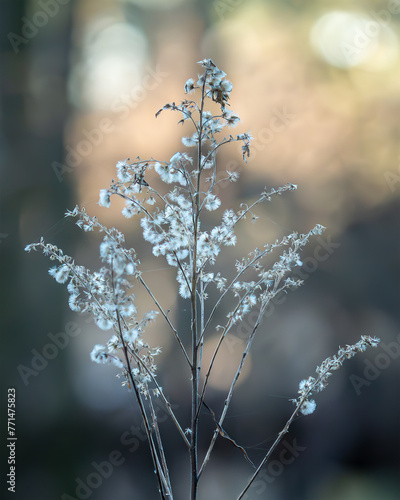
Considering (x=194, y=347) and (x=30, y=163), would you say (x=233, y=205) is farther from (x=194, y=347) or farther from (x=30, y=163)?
(x=194, y=347)

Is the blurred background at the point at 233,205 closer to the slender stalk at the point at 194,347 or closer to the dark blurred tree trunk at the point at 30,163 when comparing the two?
the dark blurred tree trunk at the point at 30,163

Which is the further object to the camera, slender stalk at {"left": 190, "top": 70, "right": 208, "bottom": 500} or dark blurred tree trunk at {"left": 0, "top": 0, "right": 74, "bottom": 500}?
dark blurred tree trunk at {"left": 0, "top": 0, "right": 74, "bottom": 500}

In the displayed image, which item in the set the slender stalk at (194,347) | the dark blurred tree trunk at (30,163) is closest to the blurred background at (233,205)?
the dark blurred tree trunk at (30,163)

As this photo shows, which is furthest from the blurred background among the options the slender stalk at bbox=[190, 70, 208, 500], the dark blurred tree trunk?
the slender stalk at bbox=[190, 70, 208, 500]

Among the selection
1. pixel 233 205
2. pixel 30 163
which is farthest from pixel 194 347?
pixel 30 163

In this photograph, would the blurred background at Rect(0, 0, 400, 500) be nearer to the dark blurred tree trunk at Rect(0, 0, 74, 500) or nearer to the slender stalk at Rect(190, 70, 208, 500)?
the dark blurred tree trunk at Rect(0, 0, 74, 500)

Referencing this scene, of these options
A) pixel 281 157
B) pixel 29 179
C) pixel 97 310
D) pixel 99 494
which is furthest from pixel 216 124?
pixel 99 494

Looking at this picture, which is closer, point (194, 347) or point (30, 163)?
point (194, 347)

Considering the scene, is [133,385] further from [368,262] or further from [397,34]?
[397,34]
